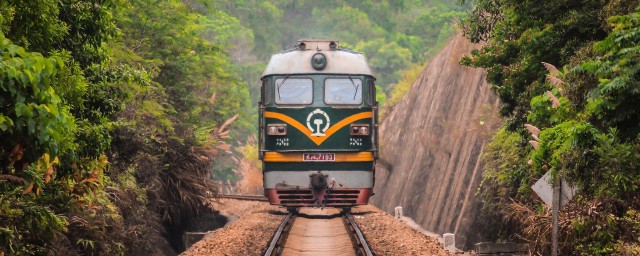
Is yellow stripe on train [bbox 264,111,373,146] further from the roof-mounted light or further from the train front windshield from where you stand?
the roof-mounted light

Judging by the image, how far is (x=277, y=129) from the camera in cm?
1884

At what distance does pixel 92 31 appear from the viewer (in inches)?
422

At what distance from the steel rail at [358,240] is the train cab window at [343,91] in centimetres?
276

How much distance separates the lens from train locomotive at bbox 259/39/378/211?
61.6ft

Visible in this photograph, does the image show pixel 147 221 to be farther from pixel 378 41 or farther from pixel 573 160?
pixel 378 41

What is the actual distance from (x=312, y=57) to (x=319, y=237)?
4.20 meters

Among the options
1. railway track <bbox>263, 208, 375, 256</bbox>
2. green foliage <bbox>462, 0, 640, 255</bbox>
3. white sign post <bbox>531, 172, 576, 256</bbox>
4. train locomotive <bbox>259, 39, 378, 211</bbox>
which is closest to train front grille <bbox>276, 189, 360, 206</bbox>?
train locomotive <bbox>259, 39, 378, 211</bbox>

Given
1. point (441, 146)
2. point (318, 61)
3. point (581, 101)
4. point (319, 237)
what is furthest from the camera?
point (441, 146)

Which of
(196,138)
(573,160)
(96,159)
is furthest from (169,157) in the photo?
(573,160)

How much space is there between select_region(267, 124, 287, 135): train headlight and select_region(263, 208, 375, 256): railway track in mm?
2005

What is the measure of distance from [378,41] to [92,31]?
5594cm

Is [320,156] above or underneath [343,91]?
underneath

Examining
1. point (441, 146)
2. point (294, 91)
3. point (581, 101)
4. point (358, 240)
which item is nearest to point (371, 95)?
point (294, 91)

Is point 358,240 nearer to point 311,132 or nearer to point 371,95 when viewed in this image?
point 311,132
